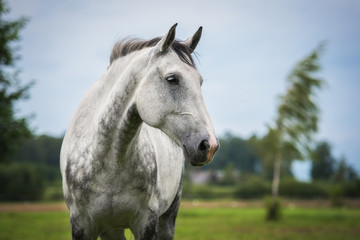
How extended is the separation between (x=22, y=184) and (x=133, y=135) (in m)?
36.5

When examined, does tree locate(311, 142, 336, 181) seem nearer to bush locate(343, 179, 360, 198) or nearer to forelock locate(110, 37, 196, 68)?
bush locate(343, 179, 360, 198)

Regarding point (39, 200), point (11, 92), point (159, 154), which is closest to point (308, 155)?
point (11, 92)

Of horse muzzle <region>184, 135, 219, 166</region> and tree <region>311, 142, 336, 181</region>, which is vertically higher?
horse muzzle <region>184, 135, 219, 166</region>

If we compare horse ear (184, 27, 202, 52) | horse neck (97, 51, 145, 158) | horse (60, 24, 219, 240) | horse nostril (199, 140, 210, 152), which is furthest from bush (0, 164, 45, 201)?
horse nostril (199, 140, 210, 152)

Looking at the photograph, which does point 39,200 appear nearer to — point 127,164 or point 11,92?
point 11,92

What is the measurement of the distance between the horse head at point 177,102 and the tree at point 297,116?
1947 cm

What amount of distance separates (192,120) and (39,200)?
36.3 m

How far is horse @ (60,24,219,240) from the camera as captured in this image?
2.51 m

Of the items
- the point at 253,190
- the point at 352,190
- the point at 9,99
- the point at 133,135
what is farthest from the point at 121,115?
the point at 253,190

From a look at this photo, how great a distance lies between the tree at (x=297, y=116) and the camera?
68.6 ft

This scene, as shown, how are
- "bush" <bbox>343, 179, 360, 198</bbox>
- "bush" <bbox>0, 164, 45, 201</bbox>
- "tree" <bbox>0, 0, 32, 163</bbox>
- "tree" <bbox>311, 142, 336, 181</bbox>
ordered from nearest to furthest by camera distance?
1. "tree" <bbox>0, 0, 32, 163</bbox>
2. "bush" <bbox>343, 179, 360, 198</bbox>
3. "bush" <bbox>0, 164, 45, 201</bbox>
4. "tree" <bbox>311, 142, 336, 181</bbox>

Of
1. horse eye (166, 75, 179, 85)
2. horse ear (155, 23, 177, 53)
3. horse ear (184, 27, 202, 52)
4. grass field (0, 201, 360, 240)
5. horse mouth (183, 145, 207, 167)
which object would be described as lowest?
grass field (0, 201, 360, 240)

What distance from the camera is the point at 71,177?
297 centimetres

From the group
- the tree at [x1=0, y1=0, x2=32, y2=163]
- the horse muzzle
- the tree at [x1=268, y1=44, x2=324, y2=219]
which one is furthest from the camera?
the tree at [x1=268, y1=44, x2=324, y2=219]
